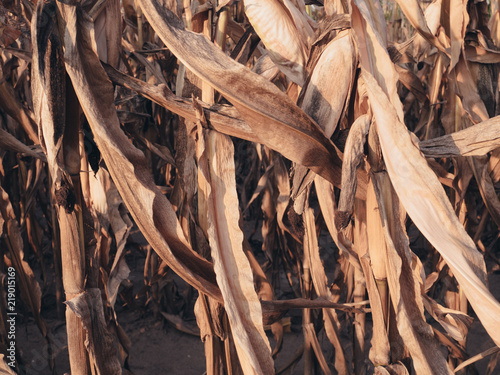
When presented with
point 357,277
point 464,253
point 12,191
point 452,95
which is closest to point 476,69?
point 452,95

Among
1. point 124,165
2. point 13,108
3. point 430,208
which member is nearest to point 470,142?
point 430,208

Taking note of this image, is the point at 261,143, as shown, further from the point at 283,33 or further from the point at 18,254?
the point at 18,254

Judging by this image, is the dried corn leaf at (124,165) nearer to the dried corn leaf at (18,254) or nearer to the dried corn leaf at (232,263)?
the dried corn leaf at (232,263)

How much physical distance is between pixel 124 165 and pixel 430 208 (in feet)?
1.37

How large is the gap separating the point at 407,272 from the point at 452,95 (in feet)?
3.07

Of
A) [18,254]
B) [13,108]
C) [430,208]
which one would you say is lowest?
[18,254]

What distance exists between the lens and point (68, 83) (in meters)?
0.73

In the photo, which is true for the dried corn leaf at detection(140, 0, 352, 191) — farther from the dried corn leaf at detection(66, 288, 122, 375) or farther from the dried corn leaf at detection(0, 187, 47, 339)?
the dried corn leaf at detection(0, 187, 47, 339)

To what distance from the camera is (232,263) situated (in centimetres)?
67

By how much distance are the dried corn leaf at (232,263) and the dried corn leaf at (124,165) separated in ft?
0.17

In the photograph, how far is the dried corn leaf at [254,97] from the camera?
608 mm

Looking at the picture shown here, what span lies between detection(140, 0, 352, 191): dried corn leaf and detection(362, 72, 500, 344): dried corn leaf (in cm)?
9

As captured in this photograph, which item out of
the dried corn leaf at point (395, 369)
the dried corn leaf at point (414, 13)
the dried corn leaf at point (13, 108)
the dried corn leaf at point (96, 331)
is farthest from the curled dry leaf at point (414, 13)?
the dried corn leaf at point (13, 108)

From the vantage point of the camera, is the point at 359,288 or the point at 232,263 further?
the point at 359,288
